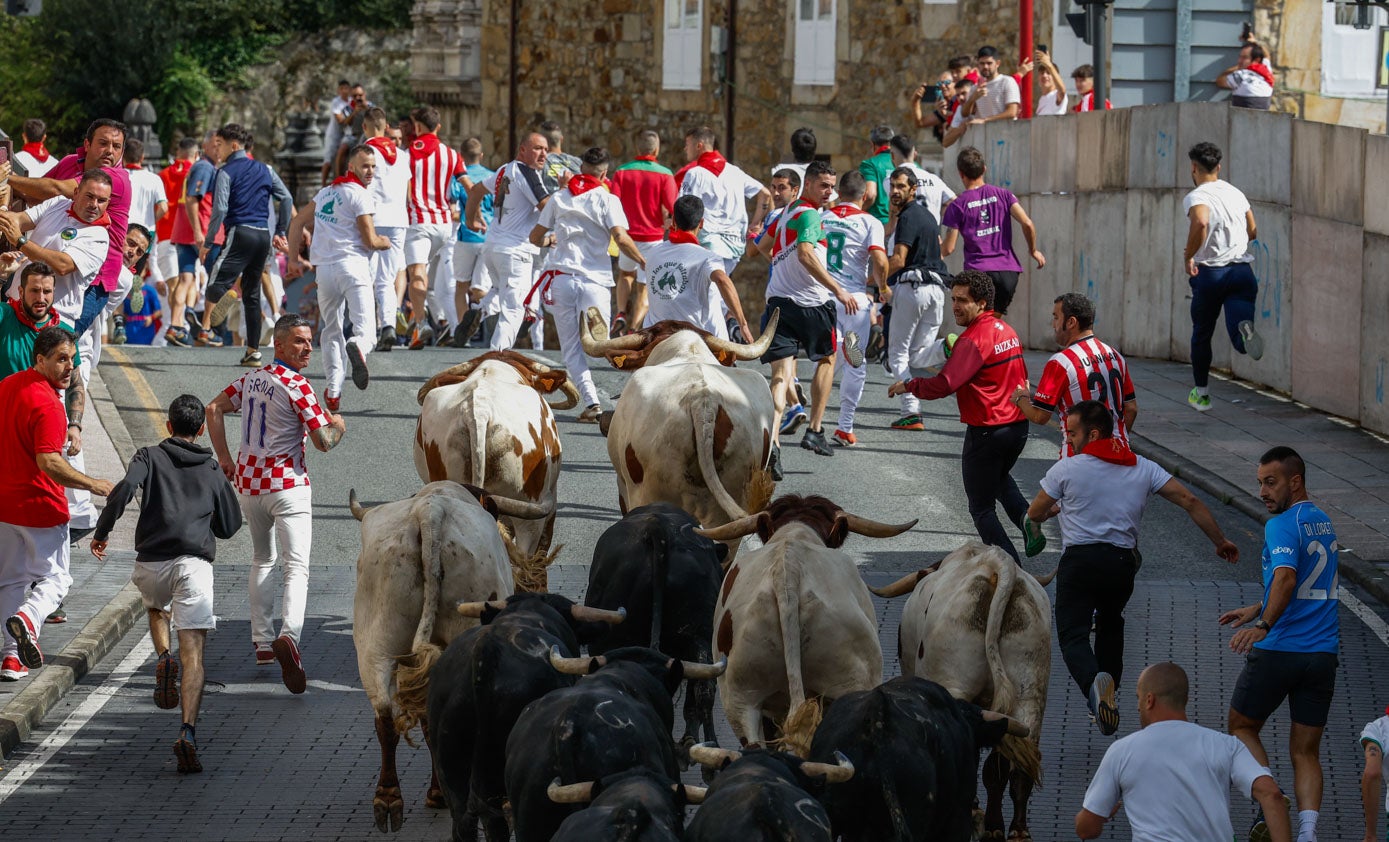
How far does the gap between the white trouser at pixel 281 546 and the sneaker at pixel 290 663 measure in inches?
8.6

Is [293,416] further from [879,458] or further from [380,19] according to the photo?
[380,19]

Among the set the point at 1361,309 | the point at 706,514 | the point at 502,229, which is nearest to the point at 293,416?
the point at 706,514

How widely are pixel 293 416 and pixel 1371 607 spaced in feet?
21.5

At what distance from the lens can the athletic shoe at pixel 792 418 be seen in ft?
54.8

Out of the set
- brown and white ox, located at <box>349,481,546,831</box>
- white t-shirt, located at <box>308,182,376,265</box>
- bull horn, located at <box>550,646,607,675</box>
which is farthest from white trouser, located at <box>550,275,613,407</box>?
bull horn, located at <box>550,646,607,675</box>

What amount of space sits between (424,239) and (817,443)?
20.4 ft

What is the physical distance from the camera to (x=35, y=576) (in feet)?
34.8

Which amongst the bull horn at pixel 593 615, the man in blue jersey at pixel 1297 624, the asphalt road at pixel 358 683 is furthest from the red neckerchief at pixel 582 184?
the man in blue jersey at pixel 1297 624

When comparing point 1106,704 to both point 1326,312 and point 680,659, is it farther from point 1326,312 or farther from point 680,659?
point 1326,312

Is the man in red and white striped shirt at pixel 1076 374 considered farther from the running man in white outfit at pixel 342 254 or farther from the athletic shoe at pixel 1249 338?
the running man in white outfit at pixel 342 254

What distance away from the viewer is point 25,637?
10.4 metres

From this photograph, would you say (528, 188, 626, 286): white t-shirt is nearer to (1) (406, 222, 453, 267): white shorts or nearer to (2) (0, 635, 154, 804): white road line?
(1) (406, 222, 453, 267): white shorts

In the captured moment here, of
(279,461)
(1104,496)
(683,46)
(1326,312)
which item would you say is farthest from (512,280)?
(683,46)

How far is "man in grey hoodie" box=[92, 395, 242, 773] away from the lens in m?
9.80
